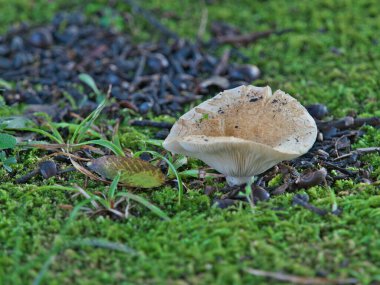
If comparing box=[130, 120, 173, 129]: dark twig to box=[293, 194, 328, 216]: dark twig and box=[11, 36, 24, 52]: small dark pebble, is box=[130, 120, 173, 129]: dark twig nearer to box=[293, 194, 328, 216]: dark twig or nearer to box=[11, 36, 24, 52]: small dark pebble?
box=[293, 194, 328, 216]: dark twig

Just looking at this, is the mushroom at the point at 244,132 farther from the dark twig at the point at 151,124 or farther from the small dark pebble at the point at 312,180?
the dark twig at the point at 151,124

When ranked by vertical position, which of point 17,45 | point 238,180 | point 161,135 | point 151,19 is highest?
point 151,19

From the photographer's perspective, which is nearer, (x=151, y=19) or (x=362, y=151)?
(x=362, y=151)

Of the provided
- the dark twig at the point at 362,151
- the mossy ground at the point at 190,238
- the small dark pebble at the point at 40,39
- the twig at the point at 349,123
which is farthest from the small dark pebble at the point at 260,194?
the small dark pebble at the point at 40,39

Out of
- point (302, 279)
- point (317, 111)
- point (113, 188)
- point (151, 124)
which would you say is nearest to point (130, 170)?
point (113, 188)

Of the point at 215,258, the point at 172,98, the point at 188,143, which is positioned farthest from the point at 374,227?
the point at 172,98

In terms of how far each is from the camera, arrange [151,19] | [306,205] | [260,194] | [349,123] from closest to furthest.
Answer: [306,205]
[260,194]
[349,123]
[151,19]

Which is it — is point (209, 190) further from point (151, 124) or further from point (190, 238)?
point (151, 124)

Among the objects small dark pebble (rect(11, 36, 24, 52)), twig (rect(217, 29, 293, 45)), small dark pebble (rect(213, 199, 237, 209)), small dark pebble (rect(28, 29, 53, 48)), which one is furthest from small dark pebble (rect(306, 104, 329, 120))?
small dark pebble (rect(11, 36, 24, 52))
